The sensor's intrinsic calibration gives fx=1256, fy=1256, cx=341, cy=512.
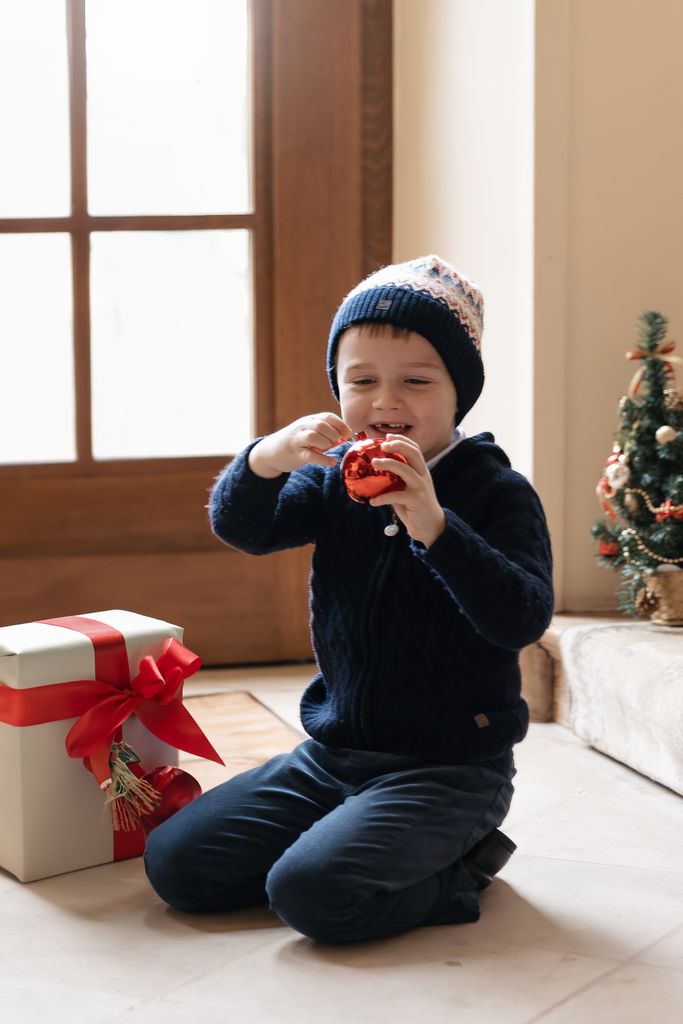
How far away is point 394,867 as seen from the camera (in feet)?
3.85

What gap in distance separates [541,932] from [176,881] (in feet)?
1.17

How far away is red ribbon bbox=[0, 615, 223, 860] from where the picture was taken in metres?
1.33

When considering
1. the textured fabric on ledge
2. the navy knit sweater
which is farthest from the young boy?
the textured fabric on ledge

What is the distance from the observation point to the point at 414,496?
1.14 m

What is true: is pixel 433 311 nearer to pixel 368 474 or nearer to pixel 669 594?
pixel 368 474

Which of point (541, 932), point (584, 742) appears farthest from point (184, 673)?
point (584, 742)

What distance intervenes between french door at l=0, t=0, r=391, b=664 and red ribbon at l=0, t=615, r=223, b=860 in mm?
769

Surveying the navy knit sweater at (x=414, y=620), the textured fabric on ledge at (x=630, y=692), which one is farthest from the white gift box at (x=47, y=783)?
the textured fabric on ledge at (x=630, y=692)

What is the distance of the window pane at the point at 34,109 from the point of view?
2.14m

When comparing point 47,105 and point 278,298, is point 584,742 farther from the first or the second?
point 47,105

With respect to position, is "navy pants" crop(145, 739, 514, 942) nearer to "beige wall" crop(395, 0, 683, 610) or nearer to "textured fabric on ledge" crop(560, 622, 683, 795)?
"textured fabric on ledge" crop(560, 622, 683, 795)

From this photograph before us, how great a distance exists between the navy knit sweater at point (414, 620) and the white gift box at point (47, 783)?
0.72ft

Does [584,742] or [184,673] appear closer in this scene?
[184,673]

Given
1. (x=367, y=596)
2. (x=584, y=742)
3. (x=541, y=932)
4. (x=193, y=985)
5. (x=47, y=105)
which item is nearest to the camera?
(x=193, y=985)
